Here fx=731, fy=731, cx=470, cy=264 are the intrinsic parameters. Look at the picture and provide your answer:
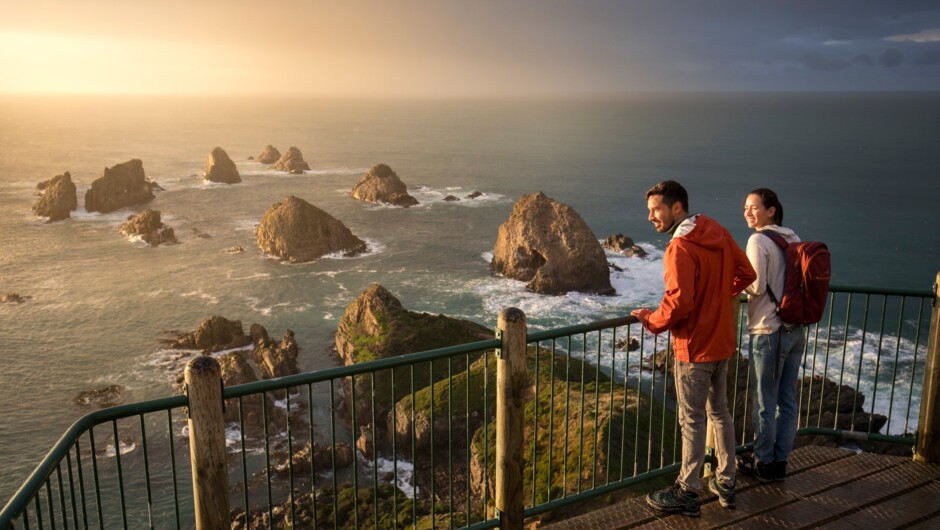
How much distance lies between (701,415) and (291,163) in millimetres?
141497

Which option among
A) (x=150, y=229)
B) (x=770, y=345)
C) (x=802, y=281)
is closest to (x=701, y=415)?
(x=770, y=345)

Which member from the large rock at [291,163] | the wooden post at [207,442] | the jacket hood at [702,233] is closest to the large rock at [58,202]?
the large rock at [291,163]

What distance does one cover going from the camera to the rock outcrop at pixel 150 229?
8194 centimetres

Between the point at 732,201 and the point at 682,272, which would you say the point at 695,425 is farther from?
the point at 732,201

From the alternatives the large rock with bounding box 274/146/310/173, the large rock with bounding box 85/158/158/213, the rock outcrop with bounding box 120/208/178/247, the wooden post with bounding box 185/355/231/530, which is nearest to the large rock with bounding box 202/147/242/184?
the large rock with bounding box 274/146/310/173

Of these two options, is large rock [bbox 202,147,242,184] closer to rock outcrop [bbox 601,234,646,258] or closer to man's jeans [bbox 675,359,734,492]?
rock outcrop [bbox 601,234,646,258]

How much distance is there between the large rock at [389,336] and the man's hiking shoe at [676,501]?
102 feet

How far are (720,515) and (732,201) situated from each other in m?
110

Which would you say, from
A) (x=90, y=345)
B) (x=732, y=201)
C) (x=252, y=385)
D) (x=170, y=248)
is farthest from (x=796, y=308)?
(x=732, y=201)

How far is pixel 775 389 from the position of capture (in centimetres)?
706

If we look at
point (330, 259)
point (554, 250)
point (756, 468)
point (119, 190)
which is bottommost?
point (330, 259)

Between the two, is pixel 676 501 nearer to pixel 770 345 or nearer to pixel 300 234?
pixel 770 345

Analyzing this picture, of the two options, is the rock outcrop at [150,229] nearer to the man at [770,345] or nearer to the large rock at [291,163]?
the large rock at [291,163]

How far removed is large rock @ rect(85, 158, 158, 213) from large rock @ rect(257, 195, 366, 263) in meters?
35.4
